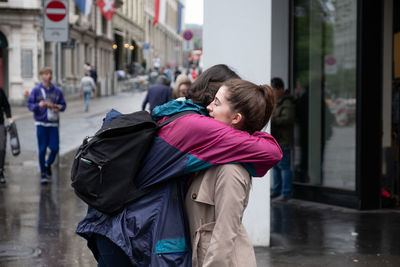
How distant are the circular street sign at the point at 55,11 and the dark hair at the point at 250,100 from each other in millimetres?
11189

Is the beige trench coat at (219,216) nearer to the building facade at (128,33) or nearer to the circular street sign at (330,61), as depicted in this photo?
the circular street sign at (330,61)

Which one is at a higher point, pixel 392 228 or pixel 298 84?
pixel 298 84

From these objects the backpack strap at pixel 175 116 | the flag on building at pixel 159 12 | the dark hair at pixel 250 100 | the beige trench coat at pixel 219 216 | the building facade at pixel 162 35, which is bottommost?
the beige trench coat at pixel 219 216

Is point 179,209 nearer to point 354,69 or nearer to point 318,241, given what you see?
point 318,241

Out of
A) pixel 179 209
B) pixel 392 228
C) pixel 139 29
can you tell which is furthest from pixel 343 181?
pixel 139 29

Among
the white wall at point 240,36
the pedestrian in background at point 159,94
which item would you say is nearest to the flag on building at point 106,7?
the pedestrian in background at point 159,94

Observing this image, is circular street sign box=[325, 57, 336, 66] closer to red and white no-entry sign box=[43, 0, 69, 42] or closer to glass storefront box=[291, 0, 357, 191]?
glass storefront box=[291, 0, 357, 191]

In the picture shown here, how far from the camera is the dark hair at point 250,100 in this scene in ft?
8.85

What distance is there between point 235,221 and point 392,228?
5458mm

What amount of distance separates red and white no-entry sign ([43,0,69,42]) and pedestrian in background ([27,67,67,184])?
2.54 meters

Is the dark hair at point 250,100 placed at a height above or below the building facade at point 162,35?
below

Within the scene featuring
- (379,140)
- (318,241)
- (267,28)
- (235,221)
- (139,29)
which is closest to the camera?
(235,221)

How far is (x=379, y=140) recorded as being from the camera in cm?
860

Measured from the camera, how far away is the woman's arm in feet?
8.41
